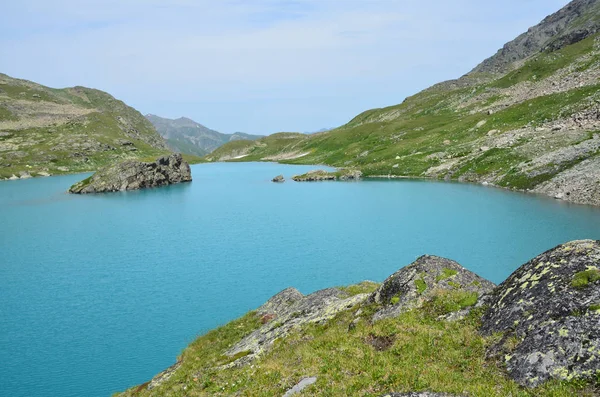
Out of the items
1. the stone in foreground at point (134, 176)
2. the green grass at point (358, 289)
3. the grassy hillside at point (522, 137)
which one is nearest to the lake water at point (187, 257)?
the grassy hillside at point (522, 137)

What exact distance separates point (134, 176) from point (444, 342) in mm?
170801

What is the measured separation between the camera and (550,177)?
9688cm

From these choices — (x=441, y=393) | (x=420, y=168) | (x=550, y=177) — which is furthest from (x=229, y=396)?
(x=420, y=168)

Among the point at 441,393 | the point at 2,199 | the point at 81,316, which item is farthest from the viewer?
the point at 2,199

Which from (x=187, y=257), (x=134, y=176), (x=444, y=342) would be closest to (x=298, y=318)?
(x=444, y=342)

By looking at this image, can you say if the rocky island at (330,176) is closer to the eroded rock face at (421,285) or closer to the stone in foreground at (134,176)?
the stone in foreground at (134,176)

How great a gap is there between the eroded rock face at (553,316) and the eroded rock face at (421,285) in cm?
347

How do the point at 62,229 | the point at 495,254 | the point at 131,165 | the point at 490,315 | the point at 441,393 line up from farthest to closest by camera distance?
the point at 131,165
the point at 62,229
the point at 495,254
the point at 490,315
the point at 441,393

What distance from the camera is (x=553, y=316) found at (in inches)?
570

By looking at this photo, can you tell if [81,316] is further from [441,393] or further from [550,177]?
[550,177]

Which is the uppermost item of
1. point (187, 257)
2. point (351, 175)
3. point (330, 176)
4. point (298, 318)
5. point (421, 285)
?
point (351, 175)

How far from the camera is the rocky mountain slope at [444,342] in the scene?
13.3 metres

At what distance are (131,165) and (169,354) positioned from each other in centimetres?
14793

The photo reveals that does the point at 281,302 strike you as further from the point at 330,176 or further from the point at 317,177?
the point at 330,176
